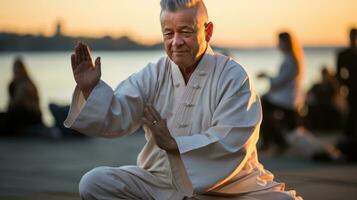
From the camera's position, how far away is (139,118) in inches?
154

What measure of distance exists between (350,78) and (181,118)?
18.4 feet

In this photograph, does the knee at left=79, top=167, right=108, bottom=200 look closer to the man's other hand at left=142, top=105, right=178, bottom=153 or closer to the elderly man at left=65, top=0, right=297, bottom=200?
the elderly man at left=65, top=0, right=297, bottom=200

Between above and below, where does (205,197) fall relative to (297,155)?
above

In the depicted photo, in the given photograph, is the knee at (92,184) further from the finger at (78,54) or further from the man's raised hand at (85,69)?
the finger at (78,54)

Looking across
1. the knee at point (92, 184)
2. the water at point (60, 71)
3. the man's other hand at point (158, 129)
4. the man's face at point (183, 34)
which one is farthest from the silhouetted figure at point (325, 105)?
the man's other hand at point (158, 129)

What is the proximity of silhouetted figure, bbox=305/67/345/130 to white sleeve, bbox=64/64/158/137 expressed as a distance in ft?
30.5

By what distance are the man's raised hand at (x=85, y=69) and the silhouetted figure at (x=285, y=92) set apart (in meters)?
5.52

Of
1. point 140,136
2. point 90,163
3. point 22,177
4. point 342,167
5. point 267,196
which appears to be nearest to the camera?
point 267,196

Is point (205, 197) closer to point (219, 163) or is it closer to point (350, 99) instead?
point (219, 163)

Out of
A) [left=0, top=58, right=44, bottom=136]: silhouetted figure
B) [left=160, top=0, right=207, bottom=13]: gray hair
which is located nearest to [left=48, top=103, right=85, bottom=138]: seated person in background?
[left=0, top=58, right=44, bottom=136]: silhouetted figure

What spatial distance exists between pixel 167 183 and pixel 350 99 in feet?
19.1

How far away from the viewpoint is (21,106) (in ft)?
35.9

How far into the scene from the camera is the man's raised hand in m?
3.63

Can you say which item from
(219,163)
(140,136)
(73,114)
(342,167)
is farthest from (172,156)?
(140,136)
